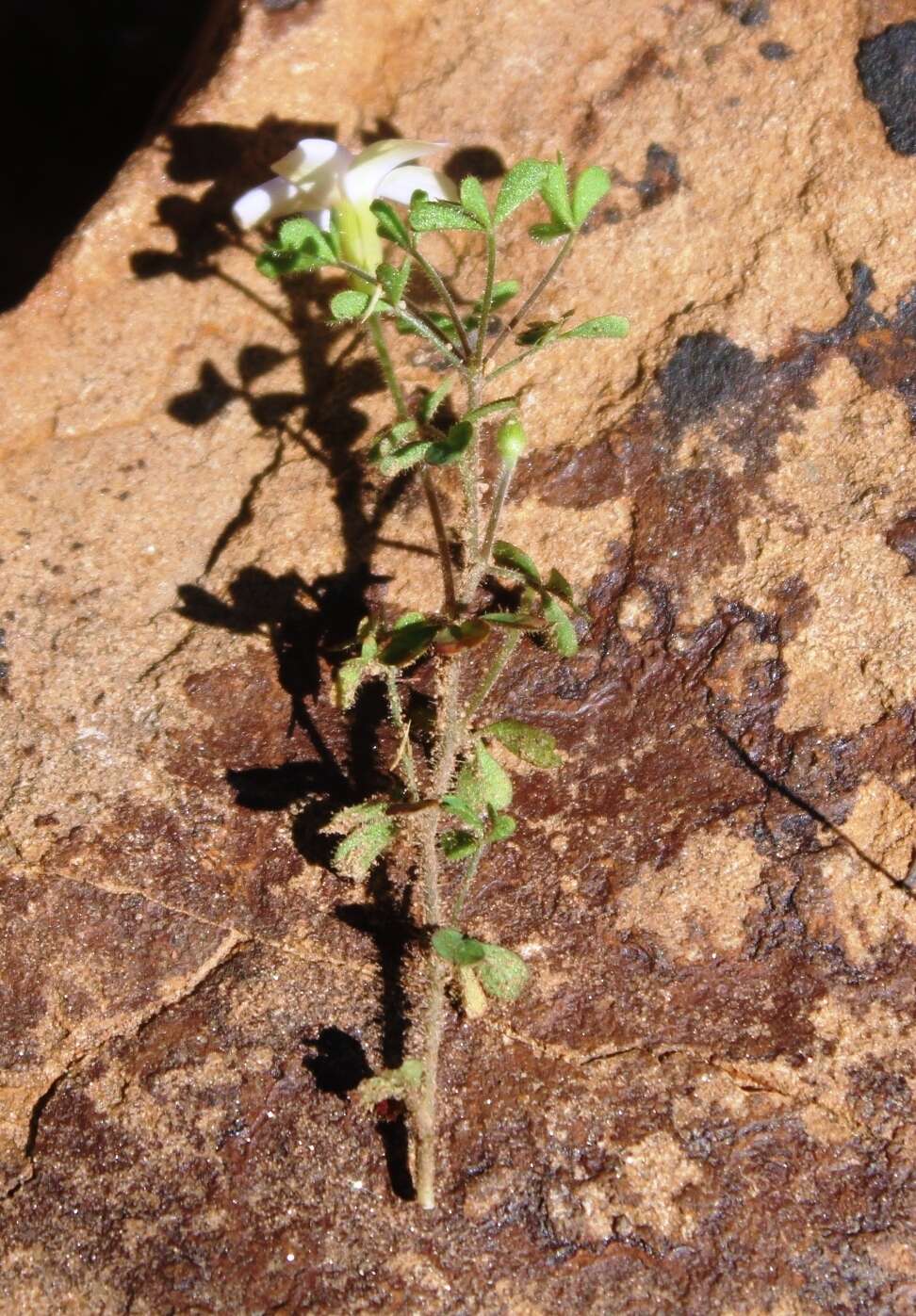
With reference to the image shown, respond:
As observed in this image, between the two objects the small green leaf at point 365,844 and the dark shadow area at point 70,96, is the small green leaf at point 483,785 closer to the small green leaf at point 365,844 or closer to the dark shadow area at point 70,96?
the small green leaf at point 365,844

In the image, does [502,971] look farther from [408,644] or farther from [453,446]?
[453,446]

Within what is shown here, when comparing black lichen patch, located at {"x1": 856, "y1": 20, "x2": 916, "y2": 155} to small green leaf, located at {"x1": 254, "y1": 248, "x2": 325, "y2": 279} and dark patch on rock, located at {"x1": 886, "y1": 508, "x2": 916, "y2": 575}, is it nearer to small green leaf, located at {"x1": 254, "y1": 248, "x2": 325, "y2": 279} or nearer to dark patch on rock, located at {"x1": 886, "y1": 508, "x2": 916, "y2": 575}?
dark patch on rock, located at {"x1": 886, "y1": 508, "x2": 916, "y2": 575}

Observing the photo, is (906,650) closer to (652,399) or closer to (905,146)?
(652,399)

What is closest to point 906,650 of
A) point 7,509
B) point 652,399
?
point 652,399

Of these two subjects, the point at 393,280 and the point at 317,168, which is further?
the point at 317,168

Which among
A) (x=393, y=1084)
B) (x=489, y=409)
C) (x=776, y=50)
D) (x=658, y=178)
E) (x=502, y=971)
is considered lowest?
(x=393, y=1084)

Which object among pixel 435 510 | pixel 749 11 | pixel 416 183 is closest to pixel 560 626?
pixel 435 510

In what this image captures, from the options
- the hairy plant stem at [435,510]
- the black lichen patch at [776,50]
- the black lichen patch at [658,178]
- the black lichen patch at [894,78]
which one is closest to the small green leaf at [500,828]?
the hairy plant stem at [435,510]

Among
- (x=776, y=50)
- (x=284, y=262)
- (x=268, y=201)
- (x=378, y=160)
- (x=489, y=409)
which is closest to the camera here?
(x=489, y=409)
